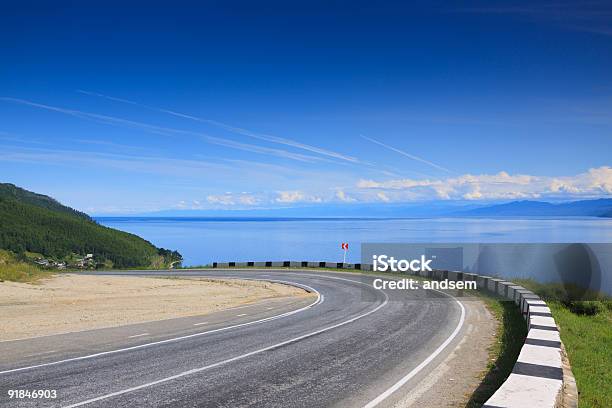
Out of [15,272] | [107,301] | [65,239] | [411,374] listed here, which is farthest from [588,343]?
[65,239]

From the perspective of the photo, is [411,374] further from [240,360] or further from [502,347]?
[502,347]

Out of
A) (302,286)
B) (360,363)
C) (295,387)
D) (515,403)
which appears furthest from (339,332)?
(302,286)

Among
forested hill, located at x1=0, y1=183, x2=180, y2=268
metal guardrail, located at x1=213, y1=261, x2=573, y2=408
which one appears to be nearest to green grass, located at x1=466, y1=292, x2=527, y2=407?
metal guardrail, located at x1=213, y1=261, x2=573, y2=408

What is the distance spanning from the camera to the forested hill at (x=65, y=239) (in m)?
154

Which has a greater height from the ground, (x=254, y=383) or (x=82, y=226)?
(x=82, y=226)

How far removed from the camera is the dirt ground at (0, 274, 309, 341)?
15641mm

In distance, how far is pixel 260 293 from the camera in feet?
88.0

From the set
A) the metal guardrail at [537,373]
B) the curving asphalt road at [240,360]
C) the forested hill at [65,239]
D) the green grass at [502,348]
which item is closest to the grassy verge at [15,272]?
the curving asphalt road at [240,360]

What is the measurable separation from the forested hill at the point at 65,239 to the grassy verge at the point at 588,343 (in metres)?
132

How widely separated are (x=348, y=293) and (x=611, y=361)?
15.7 meters

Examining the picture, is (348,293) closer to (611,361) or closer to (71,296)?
(71,296)

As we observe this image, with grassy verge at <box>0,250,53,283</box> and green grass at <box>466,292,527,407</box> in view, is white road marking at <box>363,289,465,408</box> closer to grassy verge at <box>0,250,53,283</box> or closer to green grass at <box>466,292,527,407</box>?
green grass at <box>466,292,527,407</box>

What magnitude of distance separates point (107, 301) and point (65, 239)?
529ft

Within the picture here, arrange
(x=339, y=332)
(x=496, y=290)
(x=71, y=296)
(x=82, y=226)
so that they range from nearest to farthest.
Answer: (x=339, y=332) → (x=71, y=296) → (x=496, y=290) → (x=82, y=226)
